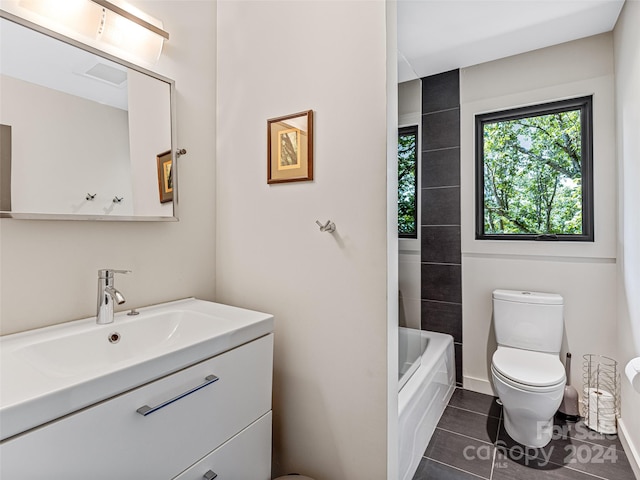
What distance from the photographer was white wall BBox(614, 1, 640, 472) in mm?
1639

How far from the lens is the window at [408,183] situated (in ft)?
6.13

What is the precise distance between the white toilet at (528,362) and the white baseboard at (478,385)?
1.30 feet

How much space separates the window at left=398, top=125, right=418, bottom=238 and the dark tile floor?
120 cm

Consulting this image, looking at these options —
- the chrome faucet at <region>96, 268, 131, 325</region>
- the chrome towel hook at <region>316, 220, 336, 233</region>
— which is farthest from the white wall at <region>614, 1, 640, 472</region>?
the chrome faucet at <region>96, 268, 131, 325</region>

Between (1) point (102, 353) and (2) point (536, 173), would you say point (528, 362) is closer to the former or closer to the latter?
(2) point (536, 173)

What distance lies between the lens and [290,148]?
1.38m

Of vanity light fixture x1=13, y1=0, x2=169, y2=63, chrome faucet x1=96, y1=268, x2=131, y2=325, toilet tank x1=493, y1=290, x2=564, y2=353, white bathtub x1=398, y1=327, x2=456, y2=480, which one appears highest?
vanity light fixture x1=13, y1=0, x2=169, y2=63

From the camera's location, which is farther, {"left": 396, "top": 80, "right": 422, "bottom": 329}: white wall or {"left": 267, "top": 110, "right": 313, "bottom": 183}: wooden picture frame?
{"left": 396, "top": 80, "right": 422, "bottom": 329}: white wall

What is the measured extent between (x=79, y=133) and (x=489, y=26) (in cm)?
230

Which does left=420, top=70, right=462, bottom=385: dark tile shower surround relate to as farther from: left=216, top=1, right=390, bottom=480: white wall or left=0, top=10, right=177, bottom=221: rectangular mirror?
left=0, top=10, right=177, bottom=221: rectangular mirror

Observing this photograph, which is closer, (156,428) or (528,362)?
(156,428)

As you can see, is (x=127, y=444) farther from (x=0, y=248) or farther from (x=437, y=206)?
(x=437, y=206)

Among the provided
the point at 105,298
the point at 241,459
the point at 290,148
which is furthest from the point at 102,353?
the point at 290,148

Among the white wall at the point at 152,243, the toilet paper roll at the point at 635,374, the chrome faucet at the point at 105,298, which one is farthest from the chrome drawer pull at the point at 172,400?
the toilet paper roll at the point at 635,374
